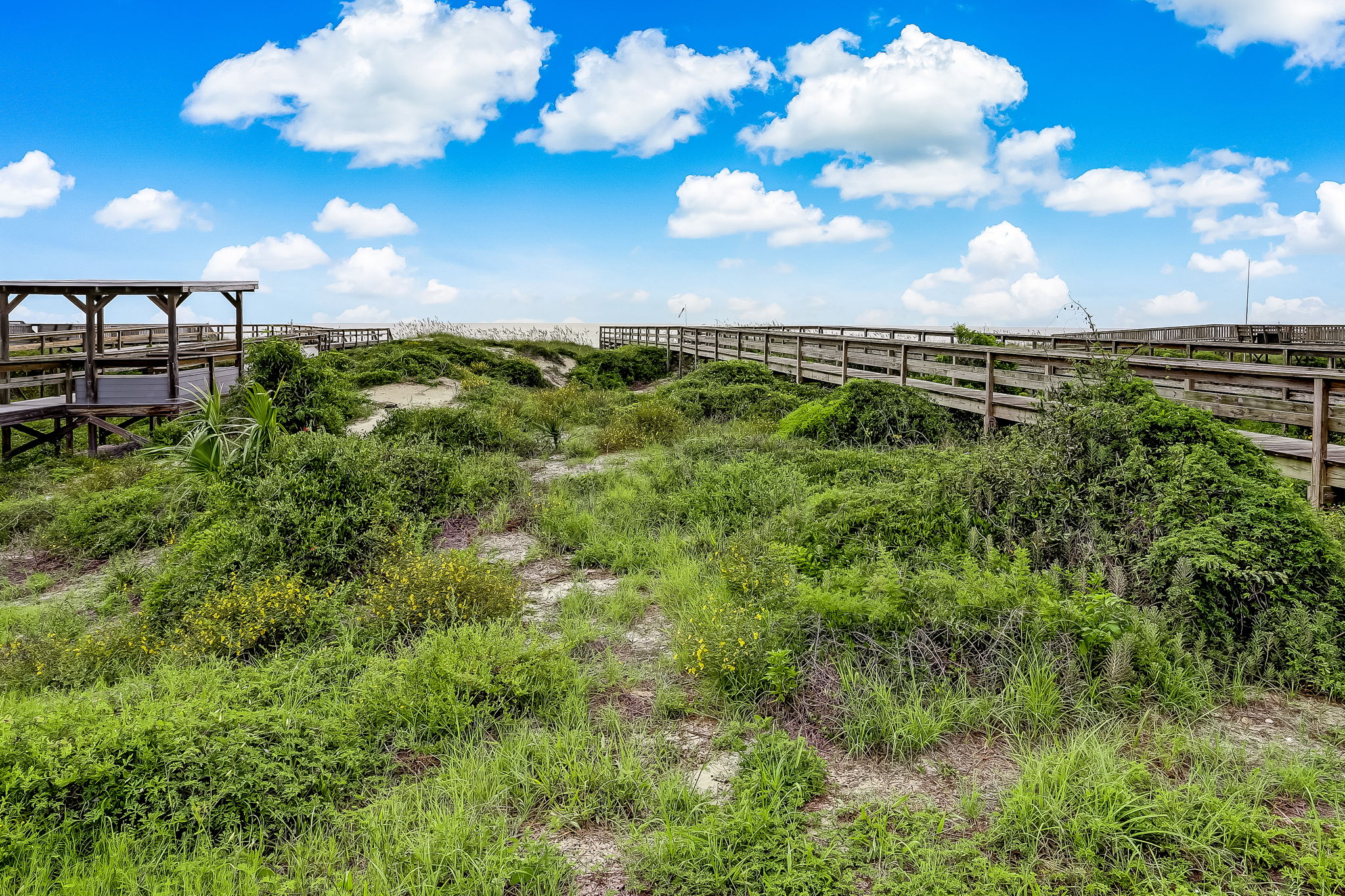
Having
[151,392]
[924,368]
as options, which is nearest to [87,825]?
[924,368]

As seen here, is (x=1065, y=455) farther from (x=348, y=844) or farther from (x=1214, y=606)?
(x=348, y=844)

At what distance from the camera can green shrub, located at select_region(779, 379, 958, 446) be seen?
11617 mm

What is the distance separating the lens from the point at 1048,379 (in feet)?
33.7

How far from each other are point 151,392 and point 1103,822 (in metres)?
18.4

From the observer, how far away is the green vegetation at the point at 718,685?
3.23 m

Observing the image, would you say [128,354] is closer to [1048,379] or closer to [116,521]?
[116,521]

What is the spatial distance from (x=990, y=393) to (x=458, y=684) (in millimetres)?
9663

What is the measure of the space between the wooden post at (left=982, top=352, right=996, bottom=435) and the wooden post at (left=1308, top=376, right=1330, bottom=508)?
4310mm

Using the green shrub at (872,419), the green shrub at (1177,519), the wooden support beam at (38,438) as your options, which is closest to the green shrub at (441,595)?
the green shrub at (1177,519)

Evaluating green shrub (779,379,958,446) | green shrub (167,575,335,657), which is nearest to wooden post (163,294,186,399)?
green shrub (167,575,335,657)

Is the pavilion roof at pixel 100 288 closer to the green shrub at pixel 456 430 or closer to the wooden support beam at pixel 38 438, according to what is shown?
the wooden support beam at pixel 38 438

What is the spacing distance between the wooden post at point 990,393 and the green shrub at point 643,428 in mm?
4899

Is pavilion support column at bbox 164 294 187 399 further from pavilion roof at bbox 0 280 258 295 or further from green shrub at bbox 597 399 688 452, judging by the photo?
green shrub at bbox 597 399 688 452

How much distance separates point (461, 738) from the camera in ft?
13.8
